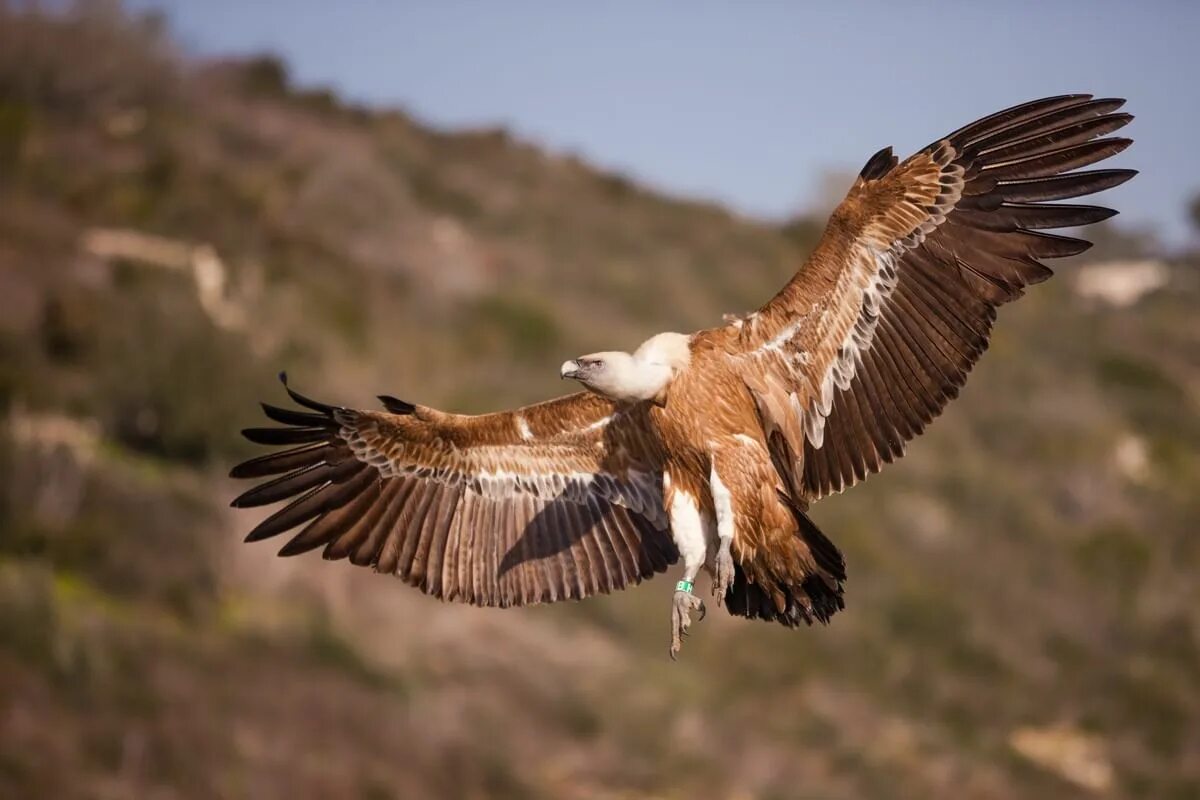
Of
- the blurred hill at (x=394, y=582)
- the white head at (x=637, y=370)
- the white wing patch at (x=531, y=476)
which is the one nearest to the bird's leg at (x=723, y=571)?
the white head at (x=637, y=370)

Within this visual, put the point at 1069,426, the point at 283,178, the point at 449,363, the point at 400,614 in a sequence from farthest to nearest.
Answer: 1. the point at 1069,426
2. the point at 283,178
3. the point at 449,363
4. the point at 400,614

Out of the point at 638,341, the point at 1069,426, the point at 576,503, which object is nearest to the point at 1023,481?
the point at 1069,426

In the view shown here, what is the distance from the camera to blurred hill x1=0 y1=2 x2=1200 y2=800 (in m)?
20.9

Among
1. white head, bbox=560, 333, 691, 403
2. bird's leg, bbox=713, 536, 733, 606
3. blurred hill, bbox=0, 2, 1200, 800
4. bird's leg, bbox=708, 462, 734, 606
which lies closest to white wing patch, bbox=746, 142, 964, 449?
white head, bbox=560, 333, 691, 403

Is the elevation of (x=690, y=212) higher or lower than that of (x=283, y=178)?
higher

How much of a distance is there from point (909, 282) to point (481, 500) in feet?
9.69

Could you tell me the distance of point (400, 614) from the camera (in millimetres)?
24734

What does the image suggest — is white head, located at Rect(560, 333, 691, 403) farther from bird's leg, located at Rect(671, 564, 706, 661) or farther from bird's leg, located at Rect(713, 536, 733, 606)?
bird's leg, located at Rect(671, 564, 706, 661)

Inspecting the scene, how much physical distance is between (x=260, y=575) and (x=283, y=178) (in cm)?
2065

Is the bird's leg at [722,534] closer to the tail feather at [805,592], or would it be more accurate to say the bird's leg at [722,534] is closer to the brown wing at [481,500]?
the tail feather at [805,592]

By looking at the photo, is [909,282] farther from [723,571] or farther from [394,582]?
[394,582]

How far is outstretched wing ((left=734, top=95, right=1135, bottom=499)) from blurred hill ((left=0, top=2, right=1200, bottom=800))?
12.0 metres

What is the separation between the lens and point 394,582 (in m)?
25.6

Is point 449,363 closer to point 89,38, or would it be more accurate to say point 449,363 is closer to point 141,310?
point 141,310
